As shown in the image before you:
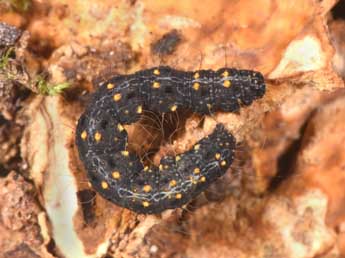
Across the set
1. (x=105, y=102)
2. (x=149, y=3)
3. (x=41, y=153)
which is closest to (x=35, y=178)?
(x=41, y=153)

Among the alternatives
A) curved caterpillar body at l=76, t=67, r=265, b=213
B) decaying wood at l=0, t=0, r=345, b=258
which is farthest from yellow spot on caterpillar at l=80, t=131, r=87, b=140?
decaying wood at l=0, t=0, r=345, b=258

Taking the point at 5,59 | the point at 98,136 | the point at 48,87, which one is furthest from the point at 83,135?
the point at 5,59

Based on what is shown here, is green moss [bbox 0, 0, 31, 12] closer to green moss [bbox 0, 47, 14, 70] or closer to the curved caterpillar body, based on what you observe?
green moss [bbox 0, 47, 14, 70]

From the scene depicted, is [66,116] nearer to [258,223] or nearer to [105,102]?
[105,102]

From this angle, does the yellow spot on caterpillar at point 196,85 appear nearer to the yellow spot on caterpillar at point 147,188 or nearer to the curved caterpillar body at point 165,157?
the curved caterpillar body at point 165,157

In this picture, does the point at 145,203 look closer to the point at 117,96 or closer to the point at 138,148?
the point at 138,148

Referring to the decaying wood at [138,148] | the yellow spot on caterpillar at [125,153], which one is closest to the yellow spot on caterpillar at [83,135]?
the decaying wood at [138,148]

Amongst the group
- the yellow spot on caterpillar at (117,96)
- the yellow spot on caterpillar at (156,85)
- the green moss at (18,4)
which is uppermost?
the green moss at (18,4)
